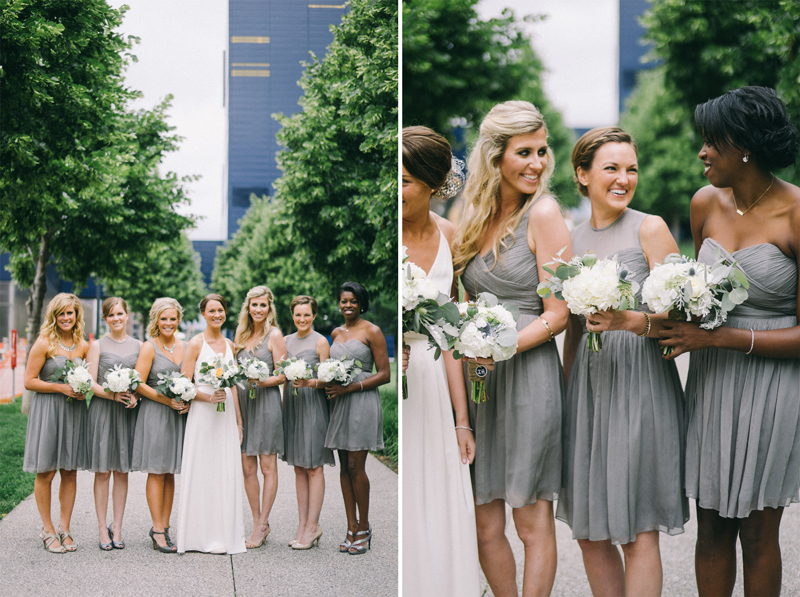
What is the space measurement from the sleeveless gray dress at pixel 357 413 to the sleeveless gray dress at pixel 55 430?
4.91 feet

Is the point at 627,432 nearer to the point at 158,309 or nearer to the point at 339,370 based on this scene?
the point at 339,370

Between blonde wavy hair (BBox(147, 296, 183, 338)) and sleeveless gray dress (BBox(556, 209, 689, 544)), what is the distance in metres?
2.40

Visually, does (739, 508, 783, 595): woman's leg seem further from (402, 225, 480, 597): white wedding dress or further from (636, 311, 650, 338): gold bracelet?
(402, 225, 480, 597): white wedding dress

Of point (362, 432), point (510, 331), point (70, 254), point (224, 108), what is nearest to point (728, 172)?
point (510, 331)

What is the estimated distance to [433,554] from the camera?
3549mm

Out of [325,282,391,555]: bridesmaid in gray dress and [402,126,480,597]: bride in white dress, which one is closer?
[402,126,480,597]: bride in white dress

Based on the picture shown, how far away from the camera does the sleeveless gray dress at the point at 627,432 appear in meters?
3.16

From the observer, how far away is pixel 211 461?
159 inches

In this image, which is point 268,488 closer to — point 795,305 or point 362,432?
point 362,432

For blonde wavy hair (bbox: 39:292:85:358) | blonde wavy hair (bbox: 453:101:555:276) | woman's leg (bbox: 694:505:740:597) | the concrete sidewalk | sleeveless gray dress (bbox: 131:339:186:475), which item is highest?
blonde wavy hair (bbox: 453:101:555:276)

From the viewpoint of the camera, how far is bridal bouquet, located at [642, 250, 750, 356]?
2.86 m

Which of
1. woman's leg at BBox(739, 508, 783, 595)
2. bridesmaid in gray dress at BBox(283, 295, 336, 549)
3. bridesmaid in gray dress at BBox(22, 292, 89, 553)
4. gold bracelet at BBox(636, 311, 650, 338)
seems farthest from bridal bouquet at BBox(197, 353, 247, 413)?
woman's leg at BBox(739, 508, 783, 595)

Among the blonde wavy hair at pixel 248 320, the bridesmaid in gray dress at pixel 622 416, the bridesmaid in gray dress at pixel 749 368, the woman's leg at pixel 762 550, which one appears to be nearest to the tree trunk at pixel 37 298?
the blonde wavy hair at pixel 248 320

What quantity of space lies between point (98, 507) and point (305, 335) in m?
1.64
